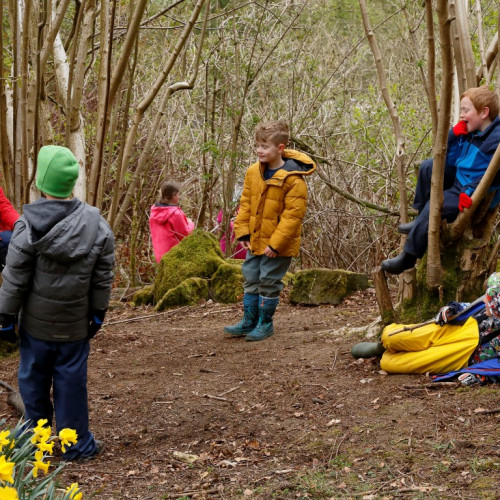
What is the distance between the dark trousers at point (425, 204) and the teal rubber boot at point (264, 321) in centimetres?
143

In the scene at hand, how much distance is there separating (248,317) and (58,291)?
2.48 metres

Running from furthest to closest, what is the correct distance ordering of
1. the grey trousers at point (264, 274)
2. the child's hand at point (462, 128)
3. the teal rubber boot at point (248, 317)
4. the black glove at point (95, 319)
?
the teal rubber boot at point (248, 317) → the grey trousers at point (264, 274) → the child's hand at point (462, 128) → the black glove at point (95, 319)

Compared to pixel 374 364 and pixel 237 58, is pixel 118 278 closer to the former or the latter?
pixel 237 58

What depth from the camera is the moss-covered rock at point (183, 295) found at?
7.87 meters

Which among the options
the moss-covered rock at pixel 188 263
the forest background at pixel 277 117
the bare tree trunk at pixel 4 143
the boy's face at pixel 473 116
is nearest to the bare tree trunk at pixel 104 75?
the bare tree trunk at pixel 4 143

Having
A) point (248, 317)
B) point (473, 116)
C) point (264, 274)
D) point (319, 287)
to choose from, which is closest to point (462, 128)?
point (473, 116)

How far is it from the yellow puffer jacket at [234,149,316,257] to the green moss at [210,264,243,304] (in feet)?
7.22

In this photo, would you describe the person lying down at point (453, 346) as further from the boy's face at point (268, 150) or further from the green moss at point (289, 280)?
the green moss at point (289, 280)

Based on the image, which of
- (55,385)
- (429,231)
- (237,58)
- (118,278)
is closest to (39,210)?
(55,385)

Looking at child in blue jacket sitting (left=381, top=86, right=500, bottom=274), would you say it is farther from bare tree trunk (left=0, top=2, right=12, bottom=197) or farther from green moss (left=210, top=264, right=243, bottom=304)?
green moss (left=210, top=264, right=243, bottom=304)

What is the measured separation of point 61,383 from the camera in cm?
372

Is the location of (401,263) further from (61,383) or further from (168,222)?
(168,222)

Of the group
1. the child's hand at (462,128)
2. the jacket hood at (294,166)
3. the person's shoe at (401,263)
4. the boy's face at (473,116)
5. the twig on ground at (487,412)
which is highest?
the boy's face at (473,116)

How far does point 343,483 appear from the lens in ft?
10.2
